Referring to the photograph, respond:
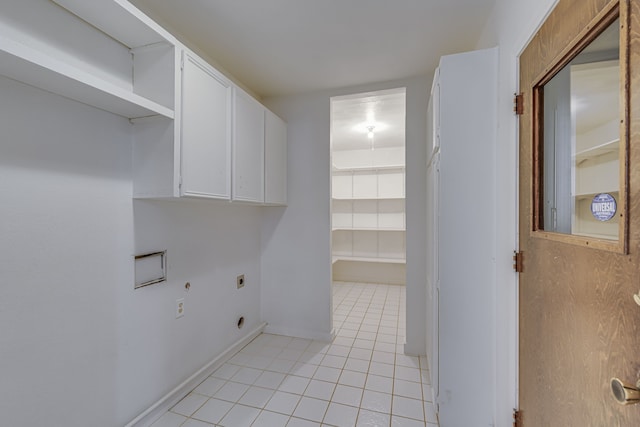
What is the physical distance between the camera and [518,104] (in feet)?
4.39

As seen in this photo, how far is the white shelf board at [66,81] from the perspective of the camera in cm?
93

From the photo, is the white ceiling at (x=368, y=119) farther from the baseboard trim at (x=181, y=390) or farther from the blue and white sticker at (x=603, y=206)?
the baseboard trim at (x=181, y=390)

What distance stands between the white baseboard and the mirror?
7.23 feet

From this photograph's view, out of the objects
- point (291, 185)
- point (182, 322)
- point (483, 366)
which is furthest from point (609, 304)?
point (291, 185)

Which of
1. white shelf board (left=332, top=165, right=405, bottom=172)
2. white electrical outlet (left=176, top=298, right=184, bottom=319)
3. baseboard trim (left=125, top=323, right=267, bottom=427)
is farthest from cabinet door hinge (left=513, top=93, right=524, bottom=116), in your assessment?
white shelf board (left=332, top=165, right=405, bottom=172)

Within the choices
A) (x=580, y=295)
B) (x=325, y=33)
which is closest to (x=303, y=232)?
(x=325, y=33)

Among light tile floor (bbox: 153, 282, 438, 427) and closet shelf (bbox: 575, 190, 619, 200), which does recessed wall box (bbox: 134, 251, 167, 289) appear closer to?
light tile floor (bbox: 153, 282, 438, 427)

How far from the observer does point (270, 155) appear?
8.41 ft

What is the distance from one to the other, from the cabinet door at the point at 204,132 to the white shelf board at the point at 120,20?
0.64 ft

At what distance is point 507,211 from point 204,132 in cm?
186

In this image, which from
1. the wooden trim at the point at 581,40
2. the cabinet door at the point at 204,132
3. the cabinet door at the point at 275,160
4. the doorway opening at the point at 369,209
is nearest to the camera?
the wooden trim at the point at 581,40

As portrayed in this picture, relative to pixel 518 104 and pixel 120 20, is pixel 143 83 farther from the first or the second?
pixel 518 104

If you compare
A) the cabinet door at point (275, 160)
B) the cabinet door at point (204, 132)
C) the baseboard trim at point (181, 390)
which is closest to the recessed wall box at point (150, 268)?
the cabinet door at point (204, 132)

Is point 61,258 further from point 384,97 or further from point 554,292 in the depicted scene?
point 384,97
